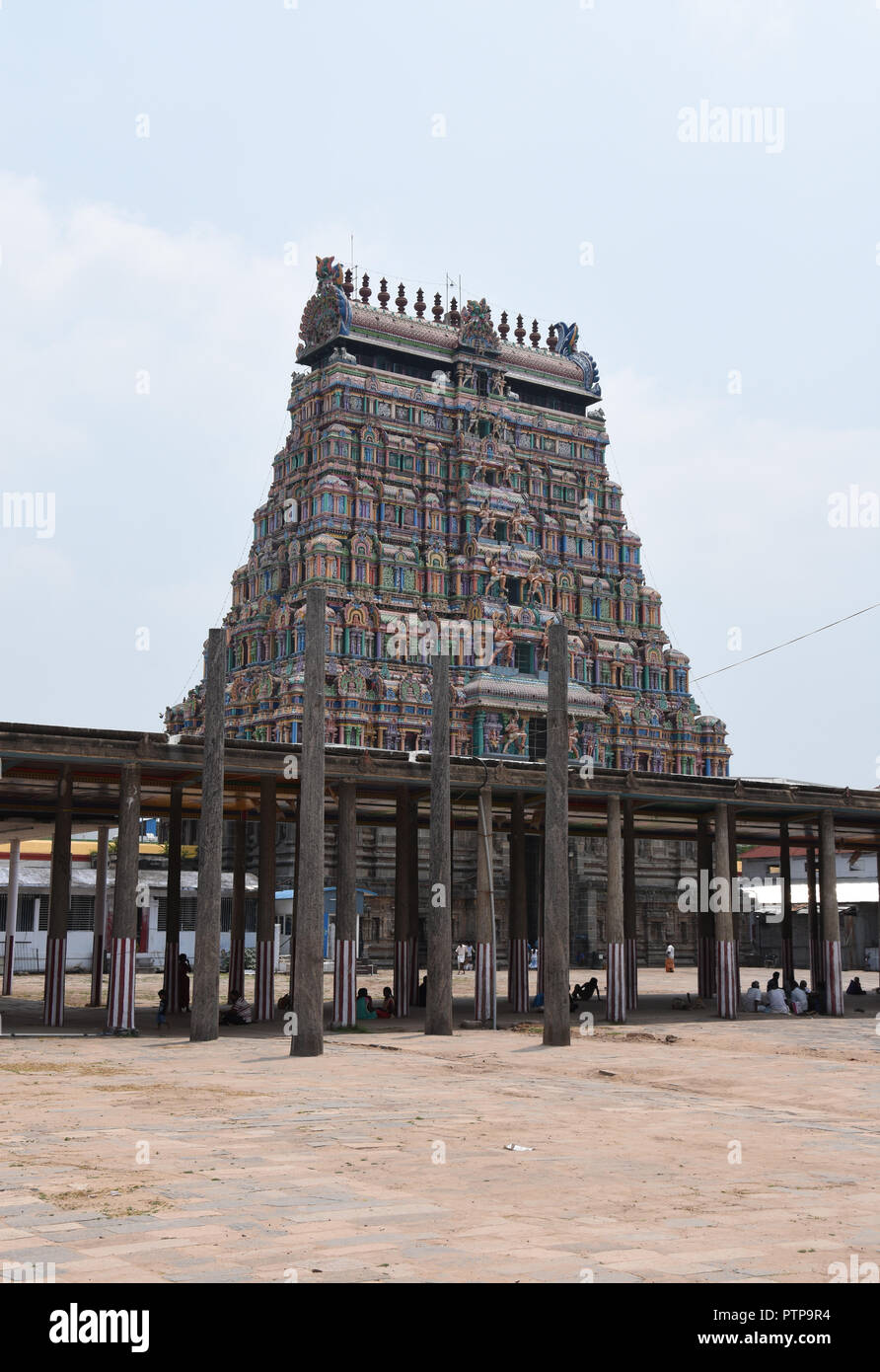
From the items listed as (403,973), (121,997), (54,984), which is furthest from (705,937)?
(121,997)

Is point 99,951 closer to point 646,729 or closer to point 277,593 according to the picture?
point 277,593

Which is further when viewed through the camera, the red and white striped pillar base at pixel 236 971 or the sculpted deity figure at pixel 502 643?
the sculpted deity figure at pixel 502 643

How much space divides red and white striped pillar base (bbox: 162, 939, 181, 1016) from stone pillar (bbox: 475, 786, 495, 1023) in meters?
8.66

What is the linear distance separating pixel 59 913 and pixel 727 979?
703 inches

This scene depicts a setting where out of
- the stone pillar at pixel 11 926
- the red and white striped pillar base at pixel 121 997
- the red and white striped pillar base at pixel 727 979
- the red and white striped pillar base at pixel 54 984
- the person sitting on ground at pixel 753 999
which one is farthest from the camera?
the stone pillar at pixel 11 926

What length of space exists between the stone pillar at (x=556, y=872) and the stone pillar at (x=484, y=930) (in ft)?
10.3

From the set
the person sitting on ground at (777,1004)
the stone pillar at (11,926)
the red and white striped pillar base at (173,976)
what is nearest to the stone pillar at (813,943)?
the person sitting on ground at (777,1004)

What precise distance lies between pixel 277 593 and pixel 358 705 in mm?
10136

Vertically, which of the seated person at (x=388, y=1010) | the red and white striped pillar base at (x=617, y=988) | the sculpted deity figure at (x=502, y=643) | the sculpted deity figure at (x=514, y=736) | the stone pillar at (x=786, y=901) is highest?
the sculpted deity figure at (x=502, y=643)

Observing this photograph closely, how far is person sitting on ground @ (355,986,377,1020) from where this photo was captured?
114ft

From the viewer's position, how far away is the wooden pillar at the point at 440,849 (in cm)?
2986

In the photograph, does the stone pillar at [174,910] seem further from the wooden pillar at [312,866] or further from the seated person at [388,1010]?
the wooden pillar at [312,866]
